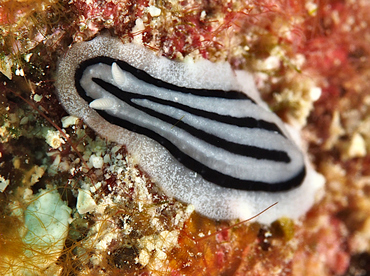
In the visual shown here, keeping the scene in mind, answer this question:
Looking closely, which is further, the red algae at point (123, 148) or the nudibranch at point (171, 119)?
the nudibranch at point (171, 119)

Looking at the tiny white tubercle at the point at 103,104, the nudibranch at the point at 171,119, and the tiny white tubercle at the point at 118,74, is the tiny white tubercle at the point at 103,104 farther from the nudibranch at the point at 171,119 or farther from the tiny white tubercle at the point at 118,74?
the tiny white tubercle at the point at 118,74

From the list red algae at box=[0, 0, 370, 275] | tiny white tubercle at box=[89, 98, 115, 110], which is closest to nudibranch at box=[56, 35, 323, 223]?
tiny white tubercle at box=[89, 98, 115, 110]

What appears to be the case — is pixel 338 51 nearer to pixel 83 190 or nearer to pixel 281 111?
pixel 281 111

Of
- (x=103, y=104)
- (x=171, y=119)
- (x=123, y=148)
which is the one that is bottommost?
(x=123, y=148)

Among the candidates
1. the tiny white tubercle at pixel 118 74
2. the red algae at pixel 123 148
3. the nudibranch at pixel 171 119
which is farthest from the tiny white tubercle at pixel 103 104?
the red algae at pixel 123 148

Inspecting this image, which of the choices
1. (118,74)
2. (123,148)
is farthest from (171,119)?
(118,74)

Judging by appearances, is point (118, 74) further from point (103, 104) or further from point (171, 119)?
point (171, 119)
